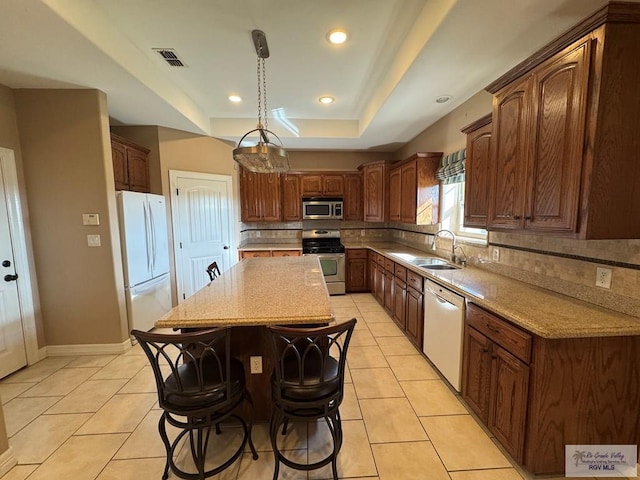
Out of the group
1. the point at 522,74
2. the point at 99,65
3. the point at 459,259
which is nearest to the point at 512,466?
the point at 459,259

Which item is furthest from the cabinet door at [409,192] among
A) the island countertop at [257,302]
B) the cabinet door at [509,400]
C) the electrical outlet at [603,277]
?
the cabinet door at [509,400]

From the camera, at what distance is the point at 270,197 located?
5055 mm

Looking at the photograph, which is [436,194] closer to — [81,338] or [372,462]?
[372,462]

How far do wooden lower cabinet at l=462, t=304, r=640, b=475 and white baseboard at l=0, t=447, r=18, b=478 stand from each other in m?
2.90

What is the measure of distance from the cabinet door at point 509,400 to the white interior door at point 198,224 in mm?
3975

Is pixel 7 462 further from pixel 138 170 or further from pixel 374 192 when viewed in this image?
pixel 374 192

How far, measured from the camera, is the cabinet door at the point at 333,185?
16.8ft

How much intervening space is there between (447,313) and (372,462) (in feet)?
3.86

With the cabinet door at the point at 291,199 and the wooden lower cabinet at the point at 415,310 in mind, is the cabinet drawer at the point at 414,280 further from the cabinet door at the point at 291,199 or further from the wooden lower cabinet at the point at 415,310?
the cabinet door at the point at 291,199

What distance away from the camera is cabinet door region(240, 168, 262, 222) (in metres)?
4.98

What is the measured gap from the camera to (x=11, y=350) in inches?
98.2

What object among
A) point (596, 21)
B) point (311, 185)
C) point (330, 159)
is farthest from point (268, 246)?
point (596, 21)

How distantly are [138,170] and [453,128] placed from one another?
396 cm

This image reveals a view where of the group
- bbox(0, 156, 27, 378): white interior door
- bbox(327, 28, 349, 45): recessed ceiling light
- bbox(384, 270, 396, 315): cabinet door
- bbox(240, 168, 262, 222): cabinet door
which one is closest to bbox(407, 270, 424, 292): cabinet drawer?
bbox(384, 270, 396, 315): cabinet door
